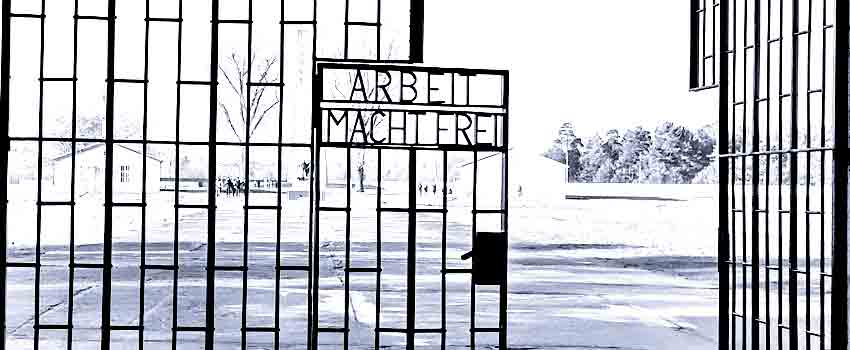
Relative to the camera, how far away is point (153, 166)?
14.2 m

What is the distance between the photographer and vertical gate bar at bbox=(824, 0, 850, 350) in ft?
16.5

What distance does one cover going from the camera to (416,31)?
600 cm

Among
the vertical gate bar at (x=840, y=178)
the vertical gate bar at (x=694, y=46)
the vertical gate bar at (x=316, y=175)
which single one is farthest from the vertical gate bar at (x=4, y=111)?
the vertical gate bar at (x=840, y=178)

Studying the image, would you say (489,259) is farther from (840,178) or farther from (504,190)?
(840,178)

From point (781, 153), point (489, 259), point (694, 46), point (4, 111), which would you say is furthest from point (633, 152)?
point (4, 111)

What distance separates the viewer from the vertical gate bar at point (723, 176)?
6090mm

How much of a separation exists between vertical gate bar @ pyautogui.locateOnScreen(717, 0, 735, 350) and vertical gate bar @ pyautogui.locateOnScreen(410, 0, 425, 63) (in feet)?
5.94

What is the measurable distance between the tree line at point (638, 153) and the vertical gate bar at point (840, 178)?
74.9 feet

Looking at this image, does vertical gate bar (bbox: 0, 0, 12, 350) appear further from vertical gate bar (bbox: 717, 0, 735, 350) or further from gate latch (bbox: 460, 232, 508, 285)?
vertical gate bar (bbox: 717, 0, 735, 350)

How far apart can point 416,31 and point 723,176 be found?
2.06m

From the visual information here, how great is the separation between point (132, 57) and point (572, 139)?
14.7 meters

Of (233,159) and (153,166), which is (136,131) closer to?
(153,166)

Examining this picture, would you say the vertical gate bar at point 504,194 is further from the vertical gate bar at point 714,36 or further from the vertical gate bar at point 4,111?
the vertical gate bar at point 4,111

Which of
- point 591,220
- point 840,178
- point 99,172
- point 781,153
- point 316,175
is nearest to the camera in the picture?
point 840,178
